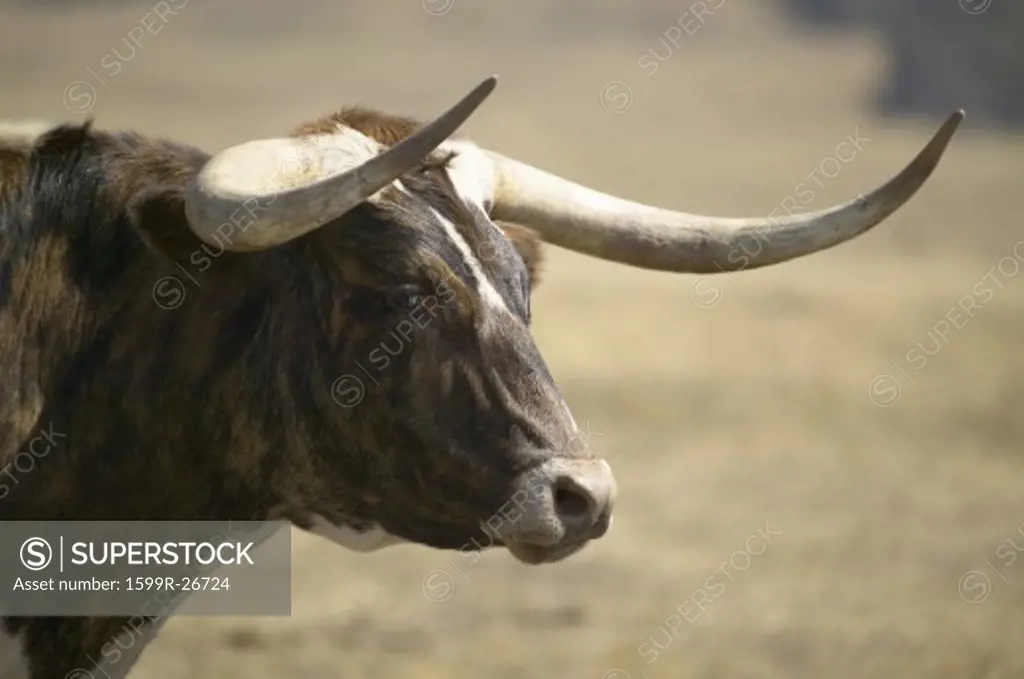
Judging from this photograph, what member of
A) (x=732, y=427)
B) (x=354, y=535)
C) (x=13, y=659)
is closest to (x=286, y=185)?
(x=354, y=535)

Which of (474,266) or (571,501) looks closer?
(571,501)

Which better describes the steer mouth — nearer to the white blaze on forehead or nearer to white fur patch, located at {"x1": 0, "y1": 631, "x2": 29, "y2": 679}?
the white blaze on forehead

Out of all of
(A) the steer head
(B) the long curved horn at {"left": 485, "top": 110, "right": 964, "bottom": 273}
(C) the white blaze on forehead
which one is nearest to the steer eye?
(A) the steer head

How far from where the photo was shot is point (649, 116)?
3100 centimetres

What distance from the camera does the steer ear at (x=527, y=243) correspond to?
16.0 ft

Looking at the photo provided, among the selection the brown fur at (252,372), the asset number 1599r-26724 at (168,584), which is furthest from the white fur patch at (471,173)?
the asset number 1599r-26724 at (168,584)

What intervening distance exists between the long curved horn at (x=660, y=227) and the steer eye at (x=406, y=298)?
0.77 m

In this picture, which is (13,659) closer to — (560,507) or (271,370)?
(271,370)

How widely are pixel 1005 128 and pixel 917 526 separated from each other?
20.4 m

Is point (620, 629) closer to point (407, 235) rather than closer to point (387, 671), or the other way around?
point (387, 671)

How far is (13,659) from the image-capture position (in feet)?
14.1

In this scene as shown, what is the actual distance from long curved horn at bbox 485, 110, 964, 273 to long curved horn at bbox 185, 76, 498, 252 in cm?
80

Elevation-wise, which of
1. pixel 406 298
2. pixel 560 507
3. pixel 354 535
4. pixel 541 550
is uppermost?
pixel 406 298

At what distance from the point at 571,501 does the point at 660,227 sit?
1.11 m
